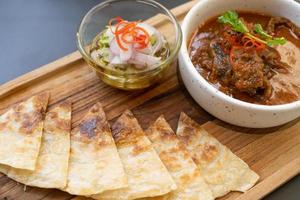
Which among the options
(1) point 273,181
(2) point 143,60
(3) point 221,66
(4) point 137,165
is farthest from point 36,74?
(1) point 273,181

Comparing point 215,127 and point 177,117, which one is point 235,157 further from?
point 177,117

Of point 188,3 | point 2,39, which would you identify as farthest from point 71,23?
point 188,3

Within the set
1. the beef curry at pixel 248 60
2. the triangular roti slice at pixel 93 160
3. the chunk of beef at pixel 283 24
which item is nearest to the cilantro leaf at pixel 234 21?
the beef curry at pixel 248 60

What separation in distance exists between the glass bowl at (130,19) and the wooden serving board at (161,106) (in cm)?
14

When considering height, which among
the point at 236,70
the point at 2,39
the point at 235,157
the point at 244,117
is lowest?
the point at 235,157

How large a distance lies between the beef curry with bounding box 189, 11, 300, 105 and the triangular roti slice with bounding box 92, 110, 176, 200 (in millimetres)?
711

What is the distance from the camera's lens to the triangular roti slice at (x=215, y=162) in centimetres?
323

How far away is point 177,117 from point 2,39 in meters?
1.87

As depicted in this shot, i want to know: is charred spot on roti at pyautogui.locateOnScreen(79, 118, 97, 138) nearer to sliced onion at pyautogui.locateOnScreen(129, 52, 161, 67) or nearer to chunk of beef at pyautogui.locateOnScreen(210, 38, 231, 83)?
sliced onion at pyautogui.locateOnScreen(129, 52, 161, 67)

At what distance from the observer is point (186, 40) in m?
3.67

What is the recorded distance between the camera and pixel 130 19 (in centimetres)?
406

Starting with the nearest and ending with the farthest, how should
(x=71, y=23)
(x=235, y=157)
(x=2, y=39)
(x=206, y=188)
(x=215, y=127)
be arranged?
(x=206, y=188)
(x=235, y=157)
(x=215, y=127)
(x=2, y=39)
(x=71, y=23)

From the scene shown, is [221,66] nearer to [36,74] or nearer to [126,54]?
[126,54]

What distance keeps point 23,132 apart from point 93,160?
0.58 m
